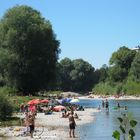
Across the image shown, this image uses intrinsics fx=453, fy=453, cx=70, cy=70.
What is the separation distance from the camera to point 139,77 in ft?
450

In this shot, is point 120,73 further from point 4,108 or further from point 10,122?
point 10,122

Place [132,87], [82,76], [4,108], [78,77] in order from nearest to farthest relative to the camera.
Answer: [4,108] < [132,87] < [78,77] < [82,76]

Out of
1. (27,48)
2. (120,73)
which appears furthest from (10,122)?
(120,73)

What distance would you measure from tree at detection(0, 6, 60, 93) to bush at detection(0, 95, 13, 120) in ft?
99.7

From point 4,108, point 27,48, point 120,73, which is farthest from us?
point 120,73

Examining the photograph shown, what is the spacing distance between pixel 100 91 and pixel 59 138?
13268 cm

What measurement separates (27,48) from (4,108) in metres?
33.1

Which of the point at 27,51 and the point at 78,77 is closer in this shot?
the point at 27,51

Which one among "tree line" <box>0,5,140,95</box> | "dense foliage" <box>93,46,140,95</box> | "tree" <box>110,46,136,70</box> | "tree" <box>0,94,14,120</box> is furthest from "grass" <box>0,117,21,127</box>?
"tree" <box>110,46,136,70</box>

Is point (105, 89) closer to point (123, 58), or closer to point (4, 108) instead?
point (123, 58)

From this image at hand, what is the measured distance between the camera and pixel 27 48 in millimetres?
73375

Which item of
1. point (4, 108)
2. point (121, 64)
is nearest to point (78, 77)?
point (121, 64)

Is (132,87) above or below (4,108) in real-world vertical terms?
above

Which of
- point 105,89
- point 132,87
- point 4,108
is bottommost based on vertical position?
point 4,108
